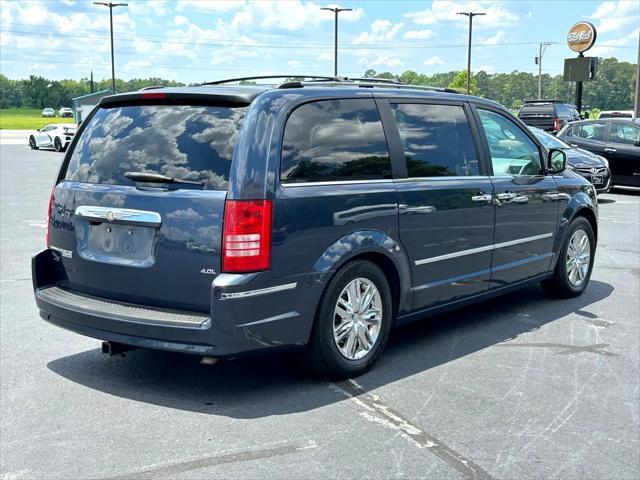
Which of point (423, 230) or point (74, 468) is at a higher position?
point (423, 230)

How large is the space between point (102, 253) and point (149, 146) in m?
0.70

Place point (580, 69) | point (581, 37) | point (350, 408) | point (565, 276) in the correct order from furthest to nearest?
point (581, 37) < point (580, 69) < point (565, 276) < point (350, 408)

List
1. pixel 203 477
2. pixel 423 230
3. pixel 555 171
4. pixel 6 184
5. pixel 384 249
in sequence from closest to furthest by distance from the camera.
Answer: pixel 203 477, pixel 384 249, pixel 423 230, pixel 555 171, pixel 6 184

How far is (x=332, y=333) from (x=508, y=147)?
2595 mm

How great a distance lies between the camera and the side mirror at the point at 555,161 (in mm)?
6668

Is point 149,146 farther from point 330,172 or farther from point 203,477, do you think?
point 203,477

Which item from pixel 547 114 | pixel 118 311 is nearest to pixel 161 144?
pixel 118 311

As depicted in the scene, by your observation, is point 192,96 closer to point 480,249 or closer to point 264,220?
point 264,220

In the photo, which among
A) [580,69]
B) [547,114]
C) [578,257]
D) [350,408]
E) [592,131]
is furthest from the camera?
[547,114]

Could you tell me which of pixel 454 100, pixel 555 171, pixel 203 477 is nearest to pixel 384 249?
pixel 454 100

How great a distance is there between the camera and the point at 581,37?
32719 millimetres

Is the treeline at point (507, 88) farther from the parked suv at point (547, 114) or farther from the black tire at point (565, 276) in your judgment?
the black tire at point (565, 276)

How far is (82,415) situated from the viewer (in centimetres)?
420

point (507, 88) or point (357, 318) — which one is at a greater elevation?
point (507, 88)
